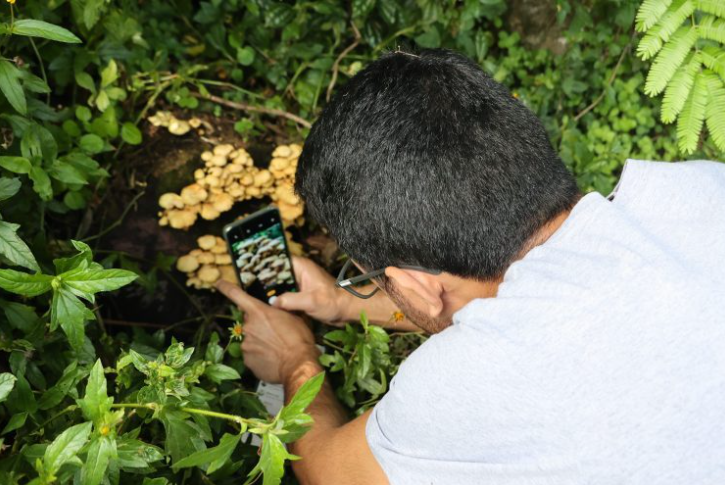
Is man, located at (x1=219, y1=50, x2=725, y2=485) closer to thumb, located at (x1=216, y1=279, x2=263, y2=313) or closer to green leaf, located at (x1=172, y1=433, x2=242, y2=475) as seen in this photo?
green leaf, located at (x1=172, y1=433, x2=242, y2=475)

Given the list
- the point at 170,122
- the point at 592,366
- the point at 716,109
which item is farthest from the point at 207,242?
the point at 716,109

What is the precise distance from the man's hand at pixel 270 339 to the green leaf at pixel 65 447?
121 cm

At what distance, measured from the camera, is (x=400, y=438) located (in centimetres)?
177

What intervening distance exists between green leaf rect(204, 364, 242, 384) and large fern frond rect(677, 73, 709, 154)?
80.1 inches

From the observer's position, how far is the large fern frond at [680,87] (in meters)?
2.64

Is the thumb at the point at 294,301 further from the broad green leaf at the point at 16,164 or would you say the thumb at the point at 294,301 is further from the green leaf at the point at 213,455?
the green leaf at the point at 213,455

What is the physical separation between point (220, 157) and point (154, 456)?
1.61m

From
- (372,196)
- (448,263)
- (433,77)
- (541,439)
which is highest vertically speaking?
(433,77)

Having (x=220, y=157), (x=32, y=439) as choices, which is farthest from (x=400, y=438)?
(x=220, y=157)

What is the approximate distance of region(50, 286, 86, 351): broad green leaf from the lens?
1.71 metres

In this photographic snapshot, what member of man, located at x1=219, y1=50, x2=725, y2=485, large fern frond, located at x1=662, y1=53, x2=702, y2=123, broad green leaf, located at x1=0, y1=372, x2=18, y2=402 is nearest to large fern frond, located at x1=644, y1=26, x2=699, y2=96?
large fern frond, located at x1=662, y1=53, x2=702, y2=123

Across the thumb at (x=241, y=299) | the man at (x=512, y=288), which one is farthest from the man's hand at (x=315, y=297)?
the man at (x=512, y=288)

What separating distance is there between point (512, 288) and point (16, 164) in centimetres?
169

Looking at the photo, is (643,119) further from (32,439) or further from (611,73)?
(32,439)
